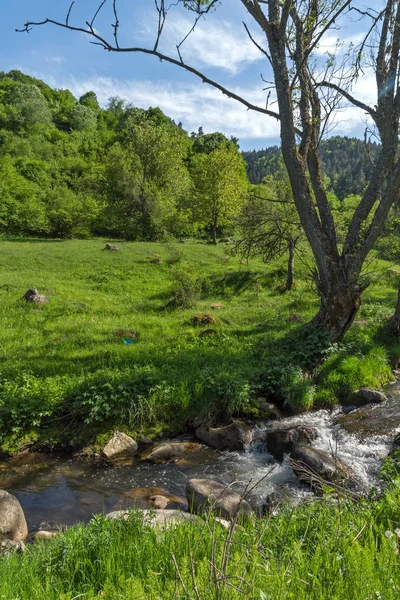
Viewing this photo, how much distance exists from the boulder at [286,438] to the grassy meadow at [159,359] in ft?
3.57

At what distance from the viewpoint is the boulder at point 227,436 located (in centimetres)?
780

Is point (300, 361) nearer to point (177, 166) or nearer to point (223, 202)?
point (223, 202)

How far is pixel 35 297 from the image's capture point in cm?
1584

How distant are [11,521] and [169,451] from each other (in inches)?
122

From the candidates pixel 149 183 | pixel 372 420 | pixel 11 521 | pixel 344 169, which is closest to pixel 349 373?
pixel 372 420

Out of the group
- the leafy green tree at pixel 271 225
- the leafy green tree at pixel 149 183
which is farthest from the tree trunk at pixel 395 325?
the leafy green tree at pixel 149 183

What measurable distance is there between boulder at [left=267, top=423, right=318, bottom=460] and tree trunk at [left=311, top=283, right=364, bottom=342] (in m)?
4.01

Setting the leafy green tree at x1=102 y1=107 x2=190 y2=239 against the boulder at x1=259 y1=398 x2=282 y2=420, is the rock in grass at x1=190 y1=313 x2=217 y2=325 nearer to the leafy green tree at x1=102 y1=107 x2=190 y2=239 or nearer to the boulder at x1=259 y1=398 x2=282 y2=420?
the boulder at x1=259 y1=398 x2=282 y2=420

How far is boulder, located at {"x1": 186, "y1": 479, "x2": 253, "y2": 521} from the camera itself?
5062 mm

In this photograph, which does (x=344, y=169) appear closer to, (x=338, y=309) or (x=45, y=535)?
(x=338, y=309)

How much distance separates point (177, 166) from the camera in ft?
163

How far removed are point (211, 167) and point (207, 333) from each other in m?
31.2

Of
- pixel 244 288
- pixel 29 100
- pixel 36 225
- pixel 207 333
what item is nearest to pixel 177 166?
pixel 36 225

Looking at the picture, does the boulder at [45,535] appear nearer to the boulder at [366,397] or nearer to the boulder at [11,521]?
the boulder at [11,521]
